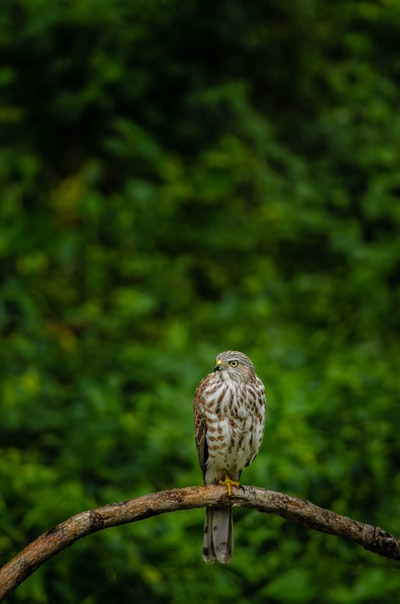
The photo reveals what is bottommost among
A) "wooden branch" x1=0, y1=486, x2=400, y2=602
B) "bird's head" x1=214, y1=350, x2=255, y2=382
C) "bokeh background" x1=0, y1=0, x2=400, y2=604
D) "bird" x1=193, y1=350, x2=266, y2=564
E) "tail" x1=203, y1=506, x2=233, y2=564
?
"wooden branch" x1=0, y1=486, x2=400, y2=602

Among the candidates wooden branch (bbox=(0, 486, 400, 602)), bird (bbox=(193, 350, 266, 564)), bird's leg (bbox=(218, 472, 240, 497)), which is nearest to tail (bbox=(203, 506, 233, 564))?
bird (bbox=(193, 350, 266, 564))

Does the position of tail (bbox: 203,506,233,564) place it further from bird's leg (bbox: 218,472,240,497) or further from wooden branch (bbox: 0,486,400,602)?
wooden branch (bbox: 0,486,400,602)

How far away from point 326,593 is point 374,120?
16.0 ft

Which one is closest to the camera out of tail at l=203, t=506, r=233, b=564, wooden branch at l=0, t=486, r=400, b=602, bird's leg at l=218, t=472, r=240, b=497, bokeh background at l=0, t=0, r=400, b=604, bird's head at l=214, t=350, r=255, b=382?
wooden branch at l=0, t=486, r=400, b=602

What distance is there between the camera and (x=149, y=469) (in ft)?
19.5

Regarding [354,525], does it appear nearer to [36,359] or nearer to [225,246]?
[36,359]

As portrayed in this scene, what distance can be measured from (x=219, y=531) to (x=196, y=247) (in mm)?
4291

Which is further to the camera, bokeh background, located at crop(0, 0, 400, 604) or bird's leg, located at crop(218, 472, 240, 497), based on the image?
bokeh background, located at crop(0, 0, 400, 604)

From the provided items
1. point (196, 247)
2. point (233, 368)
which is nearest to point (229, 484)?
point (233, 368)

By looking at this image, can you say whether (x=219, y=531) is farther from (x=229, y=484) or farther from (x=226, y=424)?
(x=226, y=424)

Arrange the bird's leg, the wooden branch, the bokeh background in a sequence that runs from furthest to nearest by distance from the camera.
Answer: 1. the bokeh background
2. the bird's leg
3. the wooden branch

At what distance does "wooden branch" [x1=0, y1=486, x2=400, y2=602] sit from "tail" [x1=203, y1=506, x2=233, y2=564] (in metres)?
0.47

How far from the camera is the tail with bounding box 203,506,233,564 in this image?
13.6ft

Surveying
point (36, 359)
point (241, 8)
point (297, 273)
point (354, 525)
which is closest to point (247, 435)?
point (354, 525)
